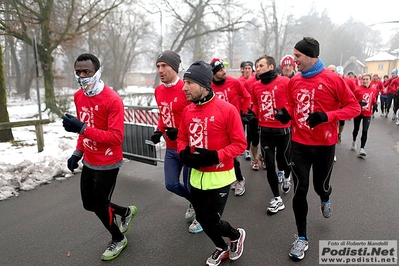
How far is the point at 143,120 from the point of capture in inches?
281

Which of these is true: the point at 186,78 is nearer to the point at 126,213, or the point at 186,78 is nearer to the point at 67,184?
the point at 126,213

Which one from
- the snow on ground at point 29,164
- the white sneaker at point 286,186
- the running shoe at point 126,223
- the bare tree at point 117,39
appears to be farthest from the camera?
the bare tree at point 117,39

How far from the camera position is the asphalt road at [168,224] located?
134 inches

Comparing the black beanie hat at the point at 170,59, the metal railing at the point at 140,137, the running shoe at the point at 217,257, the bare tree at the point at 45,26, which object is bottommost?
the running shoe at the point at 217,257

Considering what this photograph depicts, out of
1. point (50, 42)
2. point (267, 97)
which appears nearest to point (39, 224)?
point (267, 97)

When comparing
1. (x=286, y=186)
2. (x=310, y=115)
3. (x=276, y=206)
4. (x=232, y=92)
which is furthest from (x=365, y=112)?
(x=310, y=115)

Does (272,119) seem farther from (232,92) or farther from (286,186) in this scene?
(286,186)

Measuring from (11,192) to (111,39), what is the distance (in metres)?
30.3

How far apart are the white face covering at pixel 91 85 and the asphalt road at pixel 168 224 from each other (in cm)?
183

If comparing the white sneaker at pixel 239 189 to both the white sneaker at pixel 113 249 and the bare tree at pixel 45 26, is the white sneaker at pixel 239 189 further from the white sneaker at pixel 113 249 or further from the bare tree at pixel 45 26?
the bare tree at pixel 45 26

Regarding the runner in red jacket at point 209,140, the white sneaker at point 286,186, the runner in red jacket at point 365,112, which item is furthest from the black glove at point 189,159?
the runner in red jacket at point 365,112

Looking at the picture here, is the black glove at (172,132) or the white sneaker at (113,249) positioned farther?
the black glove at (172,132)

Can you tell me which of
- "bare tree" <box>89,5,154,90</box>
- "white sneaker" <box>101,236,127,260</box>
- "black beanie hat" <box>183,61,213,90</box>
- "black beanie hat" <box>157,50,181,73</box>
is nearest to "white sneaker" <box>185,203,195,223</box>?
"white sneaker" <box>101,236,127,260</box>

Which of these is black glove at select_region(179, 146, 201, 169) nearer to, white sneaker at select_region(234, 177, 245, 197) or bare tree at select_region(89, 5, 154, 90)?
white sneaker at select_region(234, 177, 245, 197)
